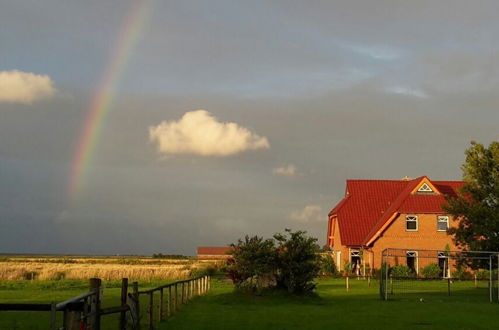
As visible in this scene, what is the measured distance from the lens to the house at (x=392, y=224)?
56.8 m

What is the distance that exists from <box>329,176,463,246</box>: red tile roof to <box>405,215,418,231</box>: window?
0.58m

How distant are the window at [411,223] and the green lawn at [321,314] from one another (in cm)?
2582

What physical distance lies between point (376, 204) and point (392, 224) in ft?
26.8

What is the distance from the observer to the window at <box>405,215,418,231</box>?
5706 centimetres

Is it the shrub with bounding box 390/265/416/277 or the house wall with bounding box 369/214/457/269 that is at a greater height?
the house wall with bounding box 369/214/457/269

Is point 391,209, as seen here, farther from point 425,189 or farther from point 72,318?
point 72,318

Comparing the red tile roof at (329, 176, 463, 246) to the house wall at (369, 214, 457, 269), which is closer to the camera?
the house wall at (369, 214, 457, 269)

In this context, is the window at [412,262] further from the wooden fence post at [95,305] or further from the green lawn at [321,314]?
the wooden fence post at [95,305]

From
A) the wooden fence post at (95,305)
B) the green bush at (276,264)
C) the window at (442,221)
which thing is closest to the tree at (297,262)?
the green bush at (276,264)

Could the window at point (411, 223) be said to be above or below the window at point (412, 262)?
above

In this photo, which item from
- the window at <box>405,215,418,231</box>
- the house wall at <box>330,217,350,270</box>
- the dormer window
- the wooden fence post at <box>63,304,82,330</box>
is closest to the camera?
the wooden fence post at <box>63,304,82,330</box>

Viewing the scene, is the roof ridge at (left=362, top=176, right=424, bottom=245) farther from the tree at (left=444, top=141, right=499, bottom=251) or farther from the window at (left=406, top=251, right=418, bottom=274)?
the tree at (left=444, top=141, right=499, bottom=251)

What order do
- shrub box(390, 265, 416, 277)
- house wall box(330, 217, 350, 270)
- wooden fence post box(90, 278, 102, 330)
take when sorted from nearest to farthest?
1. wooden fence post box(90, 278, 102, 330)
2. shrub box(390, 265, 416, 277)
3. house wall box(330, 217, 350, 270)

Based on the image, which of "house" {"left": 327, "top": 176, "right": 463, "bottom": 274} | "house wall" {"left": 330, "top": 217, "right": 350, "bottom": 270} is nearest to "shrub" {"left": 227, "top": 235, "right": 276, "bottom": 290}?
"house" {"left": 327, "top": 176, "right": 463, "bottom": 274}
